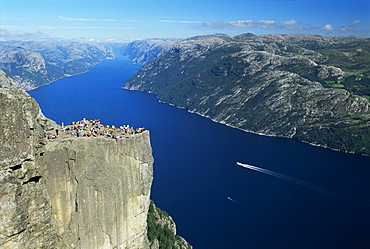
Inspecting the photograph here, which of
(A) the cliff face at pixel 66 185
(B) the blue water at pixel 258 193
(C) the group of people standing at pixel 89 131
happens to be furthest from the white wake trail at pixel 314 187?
(C) the group of people standing at pixel 89 131

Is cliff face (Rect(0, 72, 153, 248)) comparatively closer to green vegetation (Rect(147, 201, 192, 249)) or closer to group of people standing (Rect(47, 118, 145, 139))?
group of people standing (Rect(47, 118, 145, 139))

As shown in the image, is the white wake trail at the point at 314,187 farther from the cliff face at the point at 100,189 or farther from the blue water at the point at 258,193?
the cliff face at the point at 100,189

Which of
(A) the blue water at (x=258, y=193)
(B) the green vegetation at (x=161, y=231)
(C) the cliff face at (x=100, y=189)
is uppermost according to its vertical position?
(C) the cliff face at (x=100, y=189)

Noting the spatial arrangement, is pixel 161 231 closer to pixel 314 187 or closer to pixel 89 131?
pixel 89 131

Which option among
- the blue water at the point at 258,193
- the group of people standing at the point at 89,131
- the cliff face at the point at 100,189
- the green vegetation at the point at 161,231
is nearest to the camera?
the cliff face at the point at 100,189

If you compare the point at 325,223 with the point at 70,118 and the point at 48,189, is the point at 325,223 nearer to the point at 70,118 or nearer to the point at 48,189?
the point at 48,189

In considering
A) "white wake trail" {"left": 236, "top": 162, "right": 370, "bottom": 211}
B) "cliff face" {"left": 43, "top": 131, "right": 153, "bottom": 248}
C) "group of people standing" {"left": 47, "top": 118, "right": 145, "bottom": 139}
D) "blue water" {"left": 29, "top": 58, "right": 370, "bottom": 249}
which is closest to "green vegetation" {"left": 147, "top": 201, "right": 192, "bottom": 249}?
"cliff face" {"left": 43, "top": 131, "right": 153, "bottom": 248}

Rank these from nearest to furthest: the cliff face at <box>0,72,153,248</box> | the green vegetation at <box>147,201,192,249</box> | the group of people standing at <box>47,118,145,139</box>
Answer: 1. the cliff face at <box>0,72,153,248</box>
2. the group of people standing at <box>47,118,145,139</box>
3. the green vegetation at <box>147,201,192,249</box>
